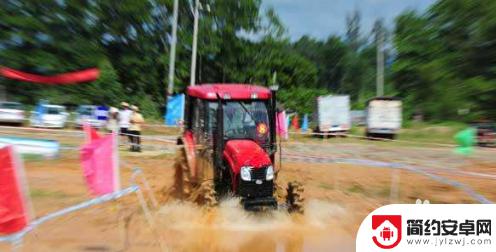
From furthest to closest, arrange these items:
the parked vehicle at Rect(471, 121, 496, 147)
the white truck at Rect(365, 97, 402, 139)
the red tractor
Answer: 1. the white truck at Rect(365, 97, 402, 139)
2. the parked vehicle at Rect(471, 121, 496, 147)
3. the red tractor

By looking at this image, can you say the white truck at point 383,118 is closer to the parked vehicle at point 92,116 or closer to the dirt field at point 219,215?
the parked vehicle at point 92,116

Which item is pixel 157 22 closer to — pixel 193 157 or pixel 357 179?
pixel 357 179

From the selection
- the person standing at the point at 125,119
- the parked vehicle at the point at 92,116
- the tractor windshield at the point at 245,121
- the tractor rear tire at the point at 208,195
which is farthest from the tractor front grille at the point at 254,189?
the parked vehicle at the point at 92,116

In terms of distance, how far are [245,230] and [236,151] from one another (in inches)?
51.2

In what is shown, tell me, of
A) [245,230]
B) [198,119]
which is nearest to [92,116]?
[198,119]

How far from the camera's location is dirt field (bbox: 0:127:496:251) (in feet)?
28.7

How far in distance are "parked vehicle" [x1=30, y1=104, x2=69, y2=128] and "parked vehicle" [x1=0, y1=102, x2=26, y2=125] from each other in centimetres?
74

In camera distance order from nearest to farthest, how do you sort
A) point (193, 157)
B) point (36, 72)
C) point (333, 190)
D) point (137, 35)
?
point (193, 157) → point (333, 190) → point (36, 72) → point (137, 35)

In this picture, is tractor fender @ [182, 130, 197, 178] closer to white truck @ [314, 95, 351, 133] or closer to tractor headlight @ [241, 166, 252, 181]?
tractor headlight @ [241, 166, 252, 181]

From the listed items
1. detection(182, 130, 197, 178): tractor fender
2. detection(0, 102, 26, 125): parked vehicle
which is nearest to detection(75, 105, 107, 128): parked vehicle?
detection(0, 102, 26, 125): parked vehicle

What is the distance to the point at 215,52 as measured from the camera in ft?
191

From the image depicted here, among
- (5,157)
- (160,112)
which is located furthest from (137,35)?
(5,157)

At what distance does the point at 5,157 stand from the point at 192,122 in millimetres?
6653

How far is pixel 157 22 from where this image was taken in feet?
186
